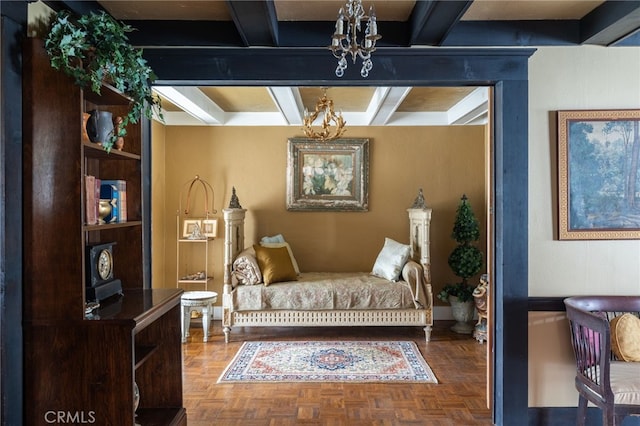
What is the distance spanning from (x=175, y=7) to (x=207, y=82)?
46cm

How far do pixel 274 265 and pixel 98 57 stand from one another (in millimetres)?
3210

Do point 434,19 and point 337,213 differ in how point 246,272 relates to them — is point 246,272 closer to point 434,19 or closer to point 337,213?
point 337,213

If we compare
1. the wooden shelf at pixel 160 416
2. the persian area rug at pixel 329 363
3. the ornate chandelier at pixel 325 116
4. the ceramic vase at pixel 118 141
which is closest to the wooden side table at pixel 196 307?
the persian area rug at pixel 329 363

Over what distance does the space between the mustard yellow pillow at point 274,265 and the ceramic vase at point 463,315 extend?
1849 millimetres

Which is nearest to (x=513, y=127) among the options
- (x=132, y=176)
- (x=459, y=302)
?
(x=132, y=176)

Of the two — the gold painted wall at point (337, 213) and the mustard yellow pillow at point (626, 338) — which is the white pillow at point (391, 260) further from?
the mustard yellow pillow at point (626, 338)

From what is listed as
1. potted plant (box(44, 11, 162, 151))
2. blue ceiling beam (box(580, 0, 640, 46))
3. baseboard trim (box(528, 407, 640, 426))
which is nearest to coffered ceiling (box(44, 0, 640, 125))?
blue ceiling beam (box(580, 0, 640, 46))

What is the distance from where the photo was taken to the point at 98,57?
1.95 metres

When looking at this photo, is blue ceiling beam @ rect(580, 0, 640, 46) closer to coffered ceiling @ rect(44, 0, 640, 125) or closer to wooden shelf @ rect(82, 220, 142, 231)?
coffered ceiling @ rect(44, 0, 640, 125)

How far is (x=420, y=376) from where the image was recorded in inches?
149

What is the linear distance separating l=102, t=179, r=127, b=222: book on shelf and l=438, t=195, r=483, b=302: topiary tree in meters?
3.73

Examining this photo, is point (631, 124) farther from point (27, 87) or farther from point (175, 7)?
point (27, 87)

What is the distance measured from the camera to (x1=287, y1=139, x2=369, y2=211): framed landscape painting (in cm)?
561

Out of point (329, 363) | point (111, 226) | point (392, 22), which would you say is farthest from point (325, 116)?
point (111, 226)
